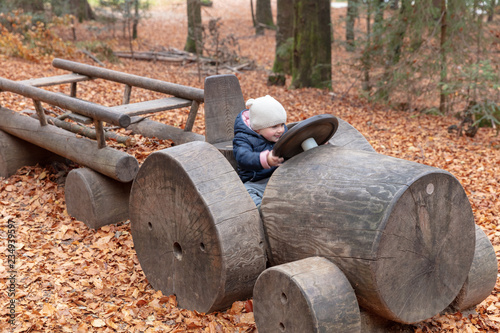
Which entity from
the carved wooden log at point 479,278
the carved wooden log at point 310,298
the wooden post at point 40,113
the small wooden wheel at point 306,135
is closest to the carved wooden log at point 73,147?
the wooden post at point 40,113

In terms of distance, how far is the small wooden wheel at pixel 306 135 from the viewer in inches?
128

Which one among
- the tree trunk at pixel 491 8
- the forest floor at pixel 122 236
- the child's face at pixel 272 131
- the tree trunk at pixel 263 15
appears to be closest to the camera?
the forest floor at pixel 122 236

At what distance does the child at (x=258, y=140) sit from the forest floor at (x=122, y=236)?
3.02ft

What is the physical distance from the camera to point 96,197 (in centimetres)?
505

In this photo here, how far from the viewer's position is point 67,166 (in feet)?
21.0

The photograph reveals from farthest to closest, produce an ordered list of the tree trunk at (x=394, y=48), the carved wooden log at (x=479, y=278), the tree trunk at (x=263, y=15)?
the tree trunk at (x=263, y=15)
the tree trunk at (x=394, y=48)
the carved wooden log at (x=479, y=278)

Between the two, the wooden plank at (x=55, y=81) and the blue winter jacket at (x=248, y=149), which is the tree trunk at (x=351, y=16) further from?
the blue winter jacket at (x=248, y=149)

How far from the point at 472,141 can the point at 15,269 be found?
719 centimetres

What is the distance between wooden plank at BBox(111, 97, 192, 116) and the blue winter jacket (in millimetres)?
1860

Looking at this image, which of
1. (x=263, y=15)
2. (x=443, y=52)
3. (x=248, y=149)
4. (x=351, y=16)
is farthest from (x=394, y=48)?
(x=263, y=15)

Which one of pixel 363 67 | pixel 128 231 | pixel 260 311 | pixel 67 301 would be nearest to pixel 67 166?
pixel 128 231

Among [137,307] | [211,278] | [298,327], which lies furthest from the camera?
[137,307]

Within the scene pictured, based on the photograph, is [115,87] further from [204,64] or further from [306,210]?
[306,210]

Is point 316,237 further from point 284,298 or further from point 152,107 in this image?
point 152,107
